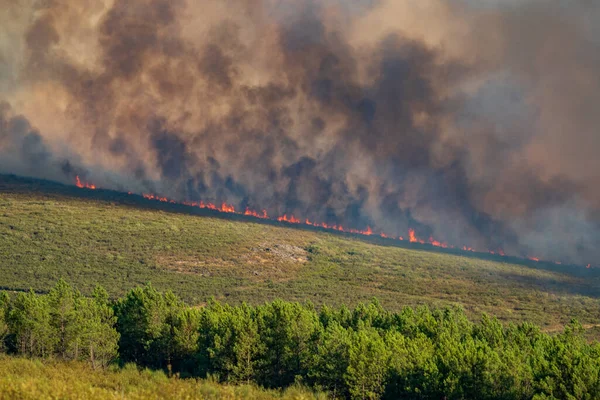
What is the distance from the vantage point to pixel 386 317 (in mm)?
74250

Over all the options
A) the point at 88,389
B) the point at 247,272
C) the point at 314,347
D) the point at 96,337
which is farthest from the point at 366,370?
the point at 247,272

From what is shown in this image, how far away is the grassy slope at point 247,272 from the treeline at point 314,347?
47010 mm

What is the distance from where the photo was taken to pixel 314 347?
58406 millimetres

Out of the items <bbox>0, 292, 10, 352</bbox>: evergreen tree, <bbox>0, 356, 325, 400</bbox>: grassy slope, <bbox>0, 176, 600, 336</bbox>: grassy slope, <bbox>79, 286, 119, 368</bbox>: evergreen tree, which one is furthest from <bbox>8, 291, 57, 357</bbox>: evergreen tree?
<bbox>0, 176, 600, 336</bbox>: grassy slope

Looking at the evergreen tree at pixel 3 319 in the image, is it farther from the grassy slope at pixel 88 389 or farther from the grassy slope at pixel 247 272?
the grassy slope at pixel 247 272

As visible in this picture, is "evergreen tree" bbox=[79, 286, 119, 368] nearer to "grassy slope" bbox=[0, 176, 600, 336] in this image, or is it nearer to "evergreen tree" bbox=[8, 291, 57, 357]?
"evergreen tree" bbox=[8, 291, 57, 357]

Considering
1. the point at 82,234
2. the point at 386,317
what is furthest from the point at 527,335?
the point at 82,234

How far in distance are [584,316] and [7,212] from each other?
585 ft

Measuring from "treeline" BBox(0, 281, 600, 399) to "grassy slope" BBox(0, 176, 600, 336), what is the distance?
4701cm

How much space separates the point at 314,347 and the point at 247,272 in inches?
4034

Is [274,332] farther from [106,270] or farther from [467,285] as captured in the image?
[467,285]

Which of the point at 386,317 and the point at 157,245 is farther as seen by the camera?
the point at 157,245

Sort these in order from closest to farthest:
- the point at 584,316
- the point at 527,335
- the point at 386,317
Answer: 1. the point at 527,335
2. the point at 386,317
3. the point at 584,316

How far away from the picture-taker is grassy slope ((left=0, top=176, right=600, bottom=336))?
129125 millimetres
